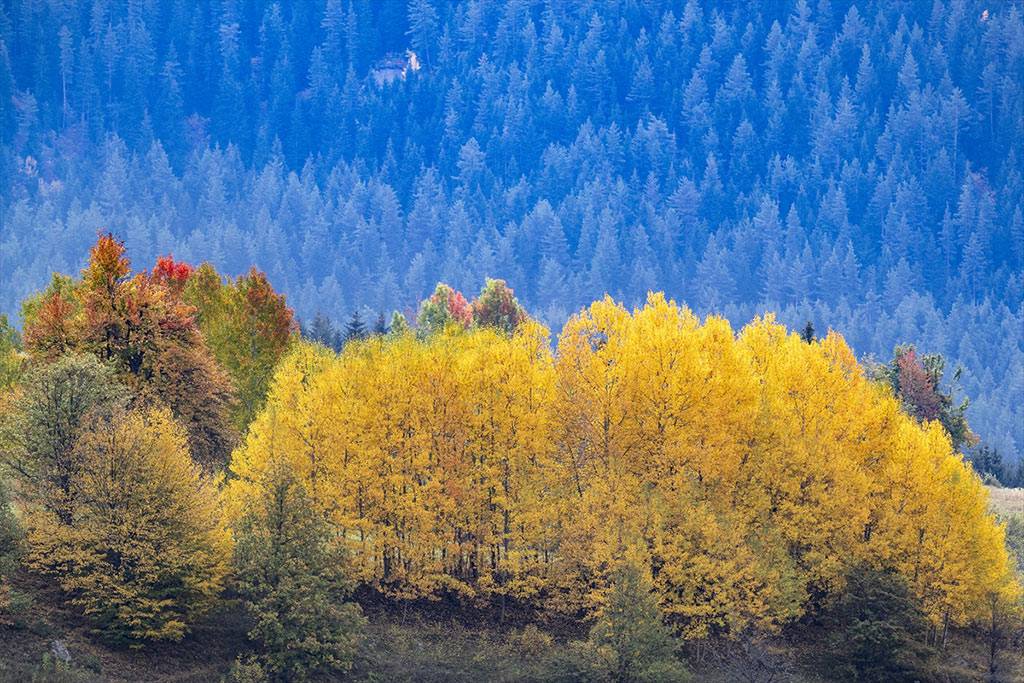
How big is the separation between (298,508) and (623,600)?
1314 centimetres

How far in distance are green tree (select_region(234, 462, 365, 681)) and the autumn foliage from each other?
220 inches

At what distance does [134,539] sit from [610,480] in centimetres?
2033

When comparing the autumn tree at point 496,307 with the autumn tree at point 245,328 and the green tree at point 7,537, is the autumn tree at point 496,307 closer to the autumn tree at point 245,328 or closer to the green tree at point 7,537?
the autumn tree at point 245,328

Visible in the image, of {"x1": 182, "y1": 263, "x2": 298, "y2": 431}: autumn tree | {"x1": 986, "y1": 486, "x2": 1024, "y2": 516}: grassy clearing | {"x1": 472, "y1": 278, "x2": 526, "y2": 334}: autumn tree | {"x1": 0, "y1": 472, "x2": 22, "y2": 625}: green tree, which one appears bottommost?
{"x1": 0, "y1": 472, "x2": 22, "y2": 625}: green tree

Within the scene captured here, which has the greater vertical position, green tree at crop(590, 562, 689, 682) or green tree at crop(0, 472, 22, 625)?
green tree at crop(0, 472, 22, 625)

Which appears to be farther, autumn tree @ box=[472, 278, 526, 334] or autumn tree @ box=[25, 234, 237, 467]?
autumn tree @ box=[472, 278, 526, 334]

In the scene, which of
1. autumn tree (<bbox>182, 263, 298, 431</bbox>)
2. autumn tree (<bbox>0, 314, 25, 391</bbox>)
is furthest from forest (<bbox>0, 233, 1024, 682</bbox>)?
autumn tree (<bbox>182, 263, 298, 431</bbox>)

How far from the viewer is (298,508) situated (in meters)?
56.0

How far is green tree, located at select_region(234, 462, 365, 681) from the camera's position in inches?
2119

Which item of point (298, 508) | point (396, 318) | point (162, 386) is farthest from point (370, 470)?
point (396, 318)

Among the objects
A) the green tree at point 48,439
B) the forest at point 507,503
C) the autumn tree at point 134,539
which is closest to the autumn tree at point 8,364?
the forest at point 507,503

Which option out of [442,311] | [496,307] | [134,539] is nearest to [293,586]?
[134,539]

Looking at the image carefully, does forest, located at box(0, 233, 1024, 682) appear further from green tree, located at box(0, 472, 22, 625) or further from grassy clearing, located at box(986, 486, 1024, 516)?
grassy clearing, located at box(986, 486, 1024, 516)

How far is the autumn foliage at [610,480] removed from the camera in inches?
2453
